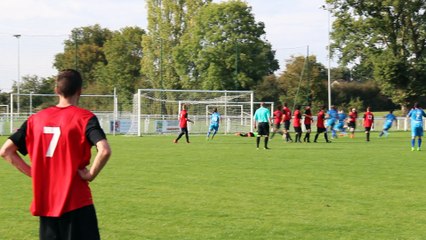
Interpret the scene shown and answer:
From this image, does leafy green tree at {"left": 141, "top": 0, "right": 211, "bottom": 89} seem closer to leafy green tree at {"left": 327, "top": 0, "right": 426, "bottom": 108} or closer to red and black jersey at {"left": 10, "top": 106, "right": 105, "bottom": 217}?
leafy green tree at {"left": 327, "top": 0, "right": 426, "bottom": 108}

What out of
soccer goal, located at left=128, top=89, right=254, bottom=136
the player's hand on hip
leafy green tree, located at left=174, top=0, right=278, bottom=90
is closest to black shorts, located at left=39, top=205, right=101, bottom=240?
the player's hand on hip

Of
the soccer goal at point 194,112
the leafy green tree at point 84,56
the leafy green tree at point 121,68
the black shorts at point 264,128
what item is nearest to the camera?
the black shorts at point 264,128

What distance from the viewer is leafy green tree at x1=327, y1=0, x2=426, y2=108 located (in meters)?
54.9

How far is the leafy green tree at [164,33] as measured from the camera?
249 feet

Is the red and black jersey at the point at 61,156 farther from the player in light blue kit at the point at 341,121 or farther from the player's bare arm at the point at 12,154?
the player in light blue kit at the point at 341,121

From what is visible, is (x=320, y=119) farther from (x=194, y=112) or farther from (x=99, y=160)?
(x=99, y=160)

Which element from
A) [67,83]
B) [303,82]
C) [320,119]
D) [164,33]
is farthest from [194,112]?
[67,83]

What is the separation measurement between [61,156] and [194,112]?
41837 millimetres

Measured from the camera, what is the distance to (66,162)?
168 inches

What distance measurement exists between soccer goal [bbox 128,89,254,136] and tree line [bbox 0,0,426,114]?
12.4 metres

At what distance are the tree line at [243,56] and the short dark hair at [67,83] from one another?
52.8 meters

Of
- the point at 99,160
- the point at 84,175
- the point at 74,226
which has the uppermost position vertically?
the point at 99,160

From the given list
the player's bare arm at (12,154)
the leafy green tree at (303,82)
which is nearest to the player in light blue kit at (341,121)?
the leafy green tree at (303,82)

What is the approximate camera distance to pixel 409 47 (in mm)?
56812
